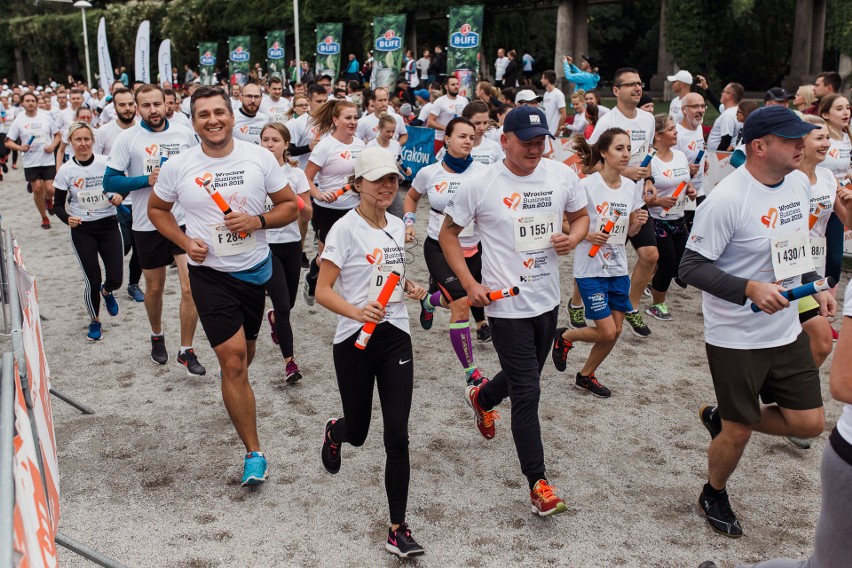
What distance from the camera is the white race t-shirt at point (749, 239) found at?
12.9 feet

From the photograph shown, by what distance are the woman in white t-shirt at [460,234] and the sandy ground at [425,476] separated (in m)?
0.51

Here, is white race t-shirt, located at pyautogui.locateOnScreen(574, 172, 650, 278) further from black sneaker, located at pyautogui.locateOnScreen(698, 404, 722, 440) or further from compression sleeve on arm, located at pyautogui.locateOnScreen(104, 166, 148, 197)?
compression sleeve on arm, located at pyautogui.locateOnScreen(104, 166, 148, 197)

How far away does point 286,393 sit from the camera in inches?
245

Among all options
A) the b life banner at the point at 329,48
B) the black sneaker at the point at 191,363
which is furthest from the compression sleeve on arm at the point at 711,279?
the b life banner at the point at 329,48

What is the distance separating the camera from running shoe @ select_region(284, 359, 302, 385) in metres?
6.36

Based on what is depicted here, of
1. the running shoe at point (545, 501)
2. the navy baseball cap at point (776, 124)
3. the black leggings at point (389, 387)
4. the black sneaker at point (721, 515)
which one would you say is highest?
the navy baseball cap at point (776, 124)

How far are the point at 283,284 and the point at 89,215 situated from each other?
2.55 meters

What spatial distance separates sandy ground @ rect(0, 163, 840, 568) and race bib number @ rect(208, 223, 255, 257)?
1327 mm

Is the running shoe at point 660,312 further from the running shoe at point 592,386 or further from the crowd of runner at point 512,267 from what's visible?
the running shoe at point 592,386

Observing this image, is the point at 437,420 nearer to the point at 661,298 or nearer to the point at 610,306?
the point at 610,306

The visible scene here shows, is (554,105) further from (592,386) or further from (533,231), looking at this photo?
(533,231)

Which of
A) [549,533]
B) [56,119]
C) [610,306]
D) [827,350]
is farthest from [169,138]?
[56,119]

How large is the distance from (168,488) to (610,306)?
3336 millimetres

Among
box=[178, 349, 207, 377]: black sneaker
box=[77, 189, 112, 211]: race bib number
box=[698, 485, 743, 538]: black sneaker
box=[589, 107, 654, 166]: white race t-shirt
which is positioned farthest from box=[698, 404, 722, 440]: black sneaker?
box=[77, 189, 112, 211]: race bib number
